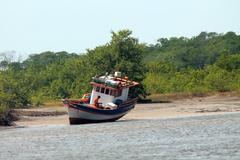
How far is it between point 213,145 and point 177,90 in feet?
142

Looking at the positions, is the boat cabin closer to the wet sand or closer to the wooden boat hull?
the wooden boat hull

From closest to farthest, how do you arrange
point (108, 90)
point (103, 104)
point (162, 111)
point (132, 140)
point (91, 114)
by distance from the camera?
point (132, 140), point (91, 114), point (103, 104), point (108, 90), point (162, 111)

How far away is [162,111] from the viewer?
52.9 m

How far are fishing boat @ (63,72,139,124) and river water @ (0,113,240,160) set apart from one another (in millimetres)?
754

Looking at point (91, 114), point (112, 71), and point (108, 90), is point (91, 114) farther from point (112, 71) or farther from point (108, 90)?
point (112, 71)

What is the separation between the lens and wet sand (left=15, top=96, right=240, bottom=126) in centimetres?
4850

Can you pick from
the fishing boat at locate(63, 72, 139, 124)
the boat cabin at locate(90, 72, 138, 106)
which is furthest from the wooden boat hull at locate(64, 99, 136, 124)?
the boat cabin at locate(90, 72, 138, 106)

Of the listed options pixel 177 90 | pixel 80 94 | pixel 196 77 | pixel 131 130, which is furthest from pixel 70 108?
pixel 196 77

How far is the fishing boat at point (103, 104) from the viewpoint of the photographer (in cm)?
4281

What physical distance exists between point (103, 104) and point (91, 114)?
1.44 metres

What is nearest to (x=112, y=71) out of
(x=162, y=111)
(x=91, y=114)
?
(x=162, y=111)

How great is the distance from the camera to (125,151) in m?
29.3

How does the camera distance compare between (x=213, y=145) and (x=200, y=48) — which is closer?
(x=213, y=145)

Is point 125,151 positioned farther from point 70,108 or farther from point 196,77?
point 196,77
